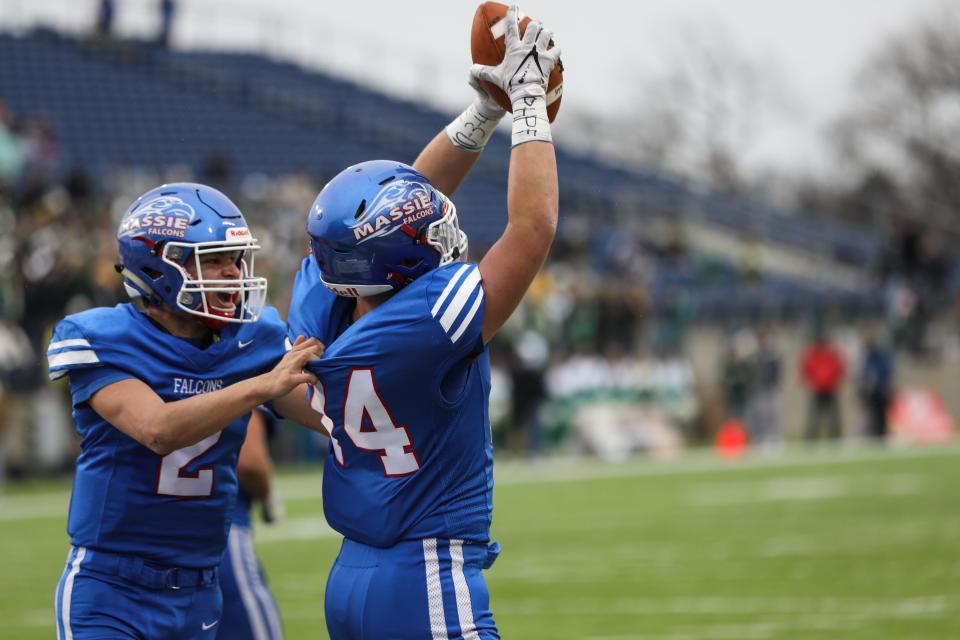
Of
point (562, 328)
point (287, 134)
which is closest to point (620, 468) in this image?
point (562, 328)

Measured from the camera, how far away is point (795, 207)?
42375 mm

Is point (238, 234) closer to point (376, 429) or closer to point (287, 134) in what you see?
point (376, 429)

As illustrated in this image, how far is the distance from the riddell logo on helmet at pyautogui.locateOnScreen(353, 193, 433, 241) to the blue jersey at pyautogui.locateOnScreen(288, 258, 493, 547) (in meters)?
0.14

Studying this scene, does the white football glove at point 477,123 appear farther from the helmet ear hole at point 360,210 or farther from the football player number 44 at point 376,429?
the football player number 44 at point 376,429

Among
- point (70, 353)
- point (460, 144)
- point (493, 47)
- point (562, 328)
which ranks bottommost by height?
point (562, 328)

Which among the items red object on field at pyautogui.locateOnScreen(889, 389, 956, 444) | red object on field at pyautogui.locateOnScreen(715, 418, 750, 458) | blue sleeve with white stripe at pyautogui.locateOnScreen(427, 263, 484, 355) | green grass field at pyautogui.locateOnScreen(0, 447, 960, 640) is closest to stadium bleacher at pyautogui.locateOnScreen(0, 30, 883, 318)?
red object on field at pyautogui.locateOnScreen(889, 389, 956, 444)

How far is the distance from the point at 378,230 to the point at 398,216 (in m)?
0.06

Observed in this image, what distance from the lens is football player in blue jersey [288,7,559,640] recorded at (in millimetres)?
3254

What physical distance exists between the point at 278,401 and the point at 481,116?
0.94 metres

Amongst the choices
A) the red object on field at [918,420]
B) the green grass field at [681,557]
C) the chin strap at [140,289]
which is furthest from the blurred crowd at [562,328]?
the chin strap at [140,289]

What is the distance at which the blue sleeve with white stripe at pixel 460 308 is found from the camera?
3229mm

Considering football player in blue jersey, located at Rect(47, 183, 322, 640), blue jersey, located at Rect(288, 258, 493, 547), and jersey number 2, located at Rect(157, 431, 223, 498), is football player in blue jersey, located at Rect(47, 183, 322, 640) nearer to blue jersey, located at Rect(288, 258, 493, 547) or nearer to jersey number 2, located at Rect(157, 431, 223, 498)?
jersey number 2, located at Rect(157, 431, 223, 498)

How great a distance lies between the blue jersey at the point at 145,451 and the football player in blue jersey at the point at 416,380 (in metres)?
0.45

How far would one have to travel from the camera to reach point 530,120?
11.2ft
